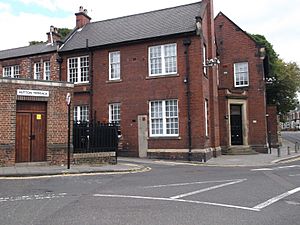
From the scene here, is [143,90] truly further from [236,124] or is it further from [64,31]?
[64,31]

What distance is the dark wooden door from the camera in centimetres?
2628

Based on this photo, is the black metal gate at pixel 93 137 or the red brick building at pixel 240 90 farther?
the red brick building at pixel 240 90

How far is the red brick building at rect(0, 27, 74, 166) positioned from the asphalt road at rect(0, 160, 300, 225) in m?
3.21

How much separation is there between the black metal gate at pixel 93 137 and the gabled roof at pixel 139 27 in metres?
7.65

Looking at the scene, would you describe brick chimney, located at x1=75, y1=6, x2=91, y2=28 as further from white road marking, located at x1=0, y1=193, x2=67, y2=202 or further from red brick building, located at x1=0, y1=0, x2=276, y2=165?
white road marking, located at x1=0, y1=193, x2=67, y2=202

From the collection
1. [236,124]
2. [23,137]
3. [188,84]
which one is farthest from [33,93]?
[236,124]

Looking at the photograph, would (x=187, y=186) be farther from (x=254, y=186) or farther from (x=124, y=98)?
(x=124, y=98)

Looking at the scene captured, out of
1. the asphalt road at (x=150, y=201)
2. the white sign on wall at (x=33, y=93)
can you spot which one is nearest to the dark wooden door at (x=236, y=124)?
the asphalt road at (x=150, y=201)

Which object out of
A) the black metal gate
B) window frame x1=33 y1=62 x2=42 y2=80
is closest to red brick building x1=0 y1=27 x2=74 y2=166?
the black metal gate

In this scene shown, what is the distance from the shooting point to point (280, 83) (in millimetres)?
38656

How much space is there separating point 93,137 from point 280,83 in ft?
95.0

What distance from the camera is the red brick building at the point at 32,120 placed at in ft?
45.6

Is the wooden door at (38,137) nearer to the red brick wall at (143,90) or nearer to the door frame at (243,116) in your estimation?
the red brick wall at (143,90)

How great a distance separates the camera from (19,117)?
14.4 meters
